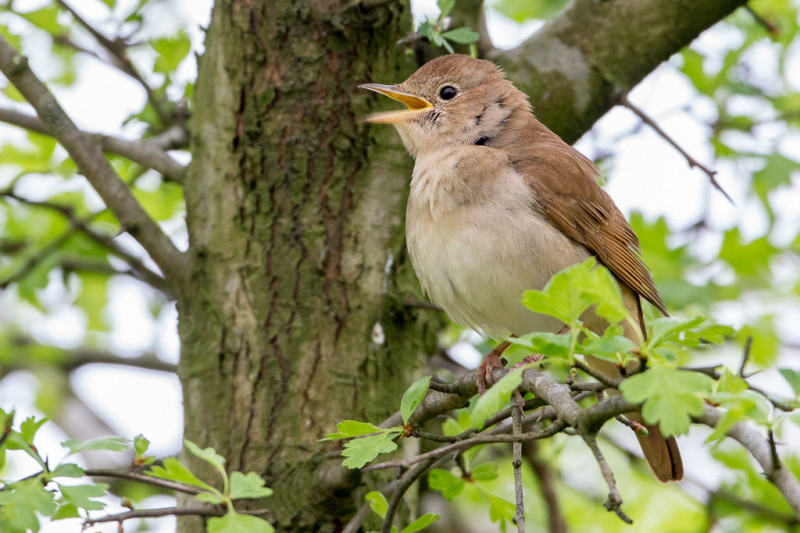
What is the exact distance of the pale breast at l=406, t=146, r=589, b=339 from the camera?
350 centimetres

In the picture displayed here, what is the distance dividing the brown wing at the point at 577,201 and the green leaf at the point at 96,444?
6.22 ft

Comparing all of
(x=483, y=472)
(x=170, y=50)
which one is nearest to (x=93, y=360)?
(x=170, y=50)

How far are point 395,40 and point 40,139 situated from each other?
2279mm

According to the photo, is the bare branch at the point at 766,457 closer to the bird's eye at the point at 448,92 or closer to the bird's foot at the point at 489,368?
the bird's foot at the point at 489,368

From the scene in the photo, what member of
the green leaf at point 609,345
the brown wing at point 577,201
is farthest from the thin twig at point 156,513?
the brown wing at point 577,201

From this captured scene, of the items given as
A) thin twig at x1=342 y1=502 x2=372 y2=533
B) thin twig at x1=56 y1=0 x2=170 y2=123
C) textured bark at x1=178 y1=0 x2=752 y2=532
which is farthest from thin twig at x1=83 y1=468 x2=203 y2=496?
thin twig at x1=56 y1=0 x2=170 y2=123

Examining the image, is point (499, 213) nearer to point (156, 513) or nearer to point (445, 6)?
point (445, 6)

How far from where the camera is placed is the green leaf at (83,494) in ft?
7.81

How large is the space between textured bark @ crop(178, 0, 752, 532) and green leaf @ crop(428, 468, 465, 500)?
40 cm

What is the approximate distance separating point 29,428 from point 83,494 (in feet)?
0.91

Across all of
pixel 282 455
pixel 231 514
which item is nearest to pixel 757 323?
pixel 282 455

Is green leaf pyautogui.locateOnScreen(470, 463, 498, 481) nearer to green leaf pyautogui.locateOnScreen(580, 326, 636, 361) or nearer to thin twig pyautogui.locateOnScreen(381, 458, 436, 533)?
thin twig pyautogui.locateOnScreen(381, 458, 436, 533)

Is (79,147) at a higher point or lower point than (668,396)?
higher

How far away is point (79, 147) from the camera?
11.4ft
